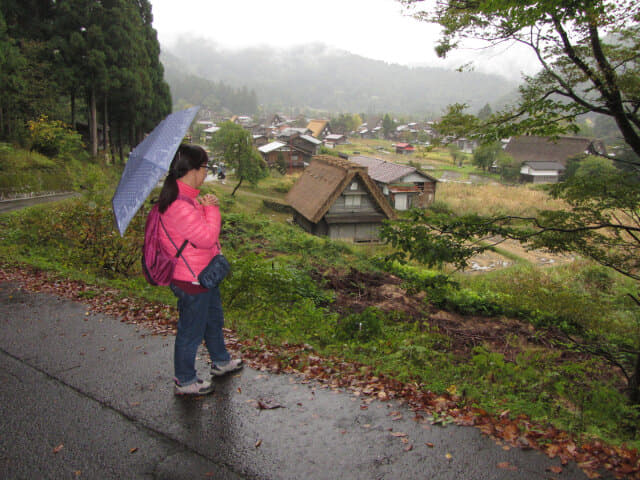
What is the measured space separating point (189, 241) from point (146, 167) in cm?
68

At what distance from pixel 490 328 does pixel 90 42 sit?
24.5 metres

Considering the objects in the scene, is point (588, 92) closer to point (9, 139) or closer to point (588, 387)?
point (588, 387)

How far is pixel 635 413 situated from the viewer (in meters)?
3.86

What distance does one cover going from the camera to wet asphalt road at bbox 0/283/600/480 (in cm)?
274

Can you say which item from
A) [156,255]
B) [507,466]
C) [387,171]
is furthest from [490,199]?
[156,255]

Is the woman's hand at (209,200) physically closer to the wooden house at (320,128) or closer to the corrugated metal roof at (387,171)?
the corrugated metal roof at (387,171)

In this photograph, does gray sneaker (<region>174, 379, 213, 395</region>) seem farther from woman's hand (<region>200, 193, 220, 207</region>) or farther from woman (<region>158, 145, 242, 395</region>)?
woman's hand (<region>200, 193, 220, 207</region>)

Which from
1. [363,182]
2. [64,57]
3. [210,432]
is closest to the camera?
[210,432]

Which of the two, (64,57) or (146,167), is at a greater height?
(64,57)

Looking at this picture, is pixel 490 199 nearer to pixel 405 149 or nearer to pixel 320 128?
pixel 405 149

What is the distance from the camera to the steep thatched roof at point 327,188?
72.2 feet

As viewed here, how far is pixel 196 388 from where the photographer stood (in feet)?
11.8

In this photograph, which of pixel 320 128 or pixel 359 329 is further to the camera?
pixel 320 128

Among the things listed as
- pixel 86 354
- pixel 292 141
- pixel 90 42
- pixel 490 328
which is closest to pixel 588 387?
Answer: pixel 490 328
